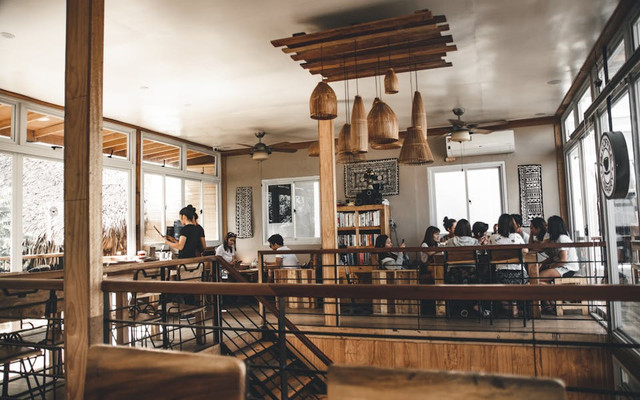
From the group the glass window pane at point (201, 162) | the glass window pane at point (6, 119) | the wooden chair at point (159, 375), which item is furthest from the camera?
the glass window pane at point (201, 162)

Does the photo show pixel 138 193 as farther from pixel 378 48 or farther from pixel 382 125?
pixel 382 125

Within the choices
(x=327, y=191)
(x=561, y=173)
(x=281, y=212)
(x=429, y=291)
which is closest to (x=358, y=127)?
(x=327, y=191)

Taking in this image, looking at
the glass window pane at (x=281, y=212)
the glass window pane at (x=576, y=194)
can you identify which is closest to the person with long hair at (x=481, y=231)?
the glass window pane at (x=576, y=194)

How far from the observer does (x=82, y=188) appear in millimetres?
2604

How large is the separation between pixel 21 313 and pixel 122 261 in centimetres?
366

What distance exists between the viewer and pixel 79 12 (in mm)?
2701

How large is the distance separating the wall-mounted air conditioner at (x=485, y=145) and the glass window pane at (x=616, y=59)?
3.41 meters

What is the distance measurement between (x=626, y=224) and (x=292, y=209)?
274 inches

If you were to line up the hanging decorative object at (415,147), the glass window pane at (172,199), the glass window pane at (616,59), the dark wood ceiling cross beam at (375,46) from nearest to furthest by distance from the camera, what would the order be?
the dark wood ceiling cross beam at (375,46), the hanging decorative object at (415,147), the glass window pane at (616,59), the glass window pane at (172,199)

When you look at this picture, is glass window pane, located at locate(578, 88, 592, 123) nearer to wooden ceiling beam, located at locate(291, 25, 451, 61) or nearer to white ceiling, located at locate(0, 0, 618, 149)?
white ceiling, located at locate(0, 0, 618, 149)

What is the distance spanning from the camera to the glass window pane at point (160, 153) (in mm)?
→ 8727

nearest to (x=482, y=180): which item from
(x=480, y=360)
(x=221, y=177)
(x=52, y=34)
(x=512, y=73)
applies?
(x=512, y=73)

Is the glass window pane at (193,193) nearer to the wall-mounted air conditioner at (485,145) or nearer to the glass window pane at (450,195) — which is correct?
the glass window pane at (450,195)

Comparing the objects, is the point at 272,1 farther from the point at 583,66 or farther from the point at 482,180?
the point at 482,180
